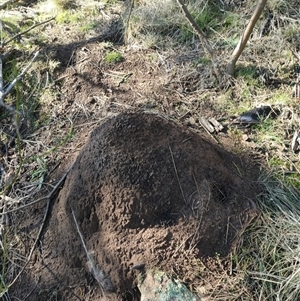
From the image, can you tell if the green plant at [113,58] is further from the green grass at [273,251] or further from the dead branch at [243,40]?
the green grass at [273,251]

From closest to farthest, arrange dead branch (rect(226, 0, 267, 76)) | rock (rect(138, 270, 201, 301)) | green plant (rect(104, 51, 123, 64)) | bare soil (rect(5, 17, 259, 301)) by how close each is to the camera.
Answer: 1. rock (rect(138, 270, 201, 301))
2. bare soil (rect(5, 17, 259, 301))
3. dead branch (rect(226, 0, 267, 76))
4. green plant (rect(104, 51, 123, 64))

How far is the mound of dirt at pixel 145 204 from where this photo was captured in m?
2.41

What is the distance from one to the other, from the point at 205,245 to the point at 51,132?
5.95 ft

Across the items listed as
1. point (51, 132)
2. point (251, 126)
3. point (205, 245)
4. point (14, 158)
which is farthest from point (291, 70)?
point (14, 158)

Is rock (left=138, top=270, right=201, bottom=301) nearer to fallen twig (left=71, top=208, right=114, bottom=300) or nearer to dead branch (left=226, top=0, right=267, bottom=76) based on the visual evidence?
fallen twig (left=71, top=208, right=114, bottom=300)

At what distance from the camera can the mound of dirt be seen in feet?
7.89

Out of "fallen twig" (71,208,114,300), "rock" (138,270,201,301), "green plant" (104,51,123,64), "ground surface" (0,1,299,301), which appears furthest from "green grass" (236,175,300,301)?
"green plant" (104,51,123,64)

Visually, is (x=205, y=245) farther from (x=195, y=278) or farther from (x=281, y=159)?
(x=281, y=159)

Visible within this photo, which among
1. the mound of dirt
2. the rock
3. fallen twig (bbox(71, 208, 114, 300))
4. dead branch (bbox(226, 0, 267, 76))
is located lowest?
fallen twig (bbox(71, 208, 114, 300))

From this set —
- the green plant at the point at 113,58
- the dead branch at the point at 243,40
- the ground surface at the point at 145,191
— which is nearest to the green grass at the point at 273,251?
the ground surface at the point at 145,191

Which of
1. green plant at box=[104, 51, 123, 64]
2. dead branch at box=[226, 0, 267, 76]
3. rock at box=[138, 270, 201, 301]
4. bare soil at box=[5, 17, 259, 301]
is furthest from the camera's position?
green plant at box=[104, 51, 123, 64]

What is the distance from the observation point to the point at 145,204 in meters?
2.46

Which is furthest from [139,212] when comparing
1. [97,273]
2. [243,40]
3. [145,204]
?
[243,40]

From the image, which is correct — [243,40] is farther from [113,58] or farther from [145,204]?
[145,204]
